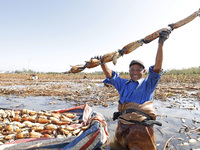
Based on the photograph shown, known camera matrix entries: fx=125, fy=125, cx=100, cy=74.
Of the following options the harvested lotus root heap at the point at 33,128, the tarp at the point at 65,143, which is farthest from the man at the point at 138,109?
the harvested lotus root heap at the point at 33,128

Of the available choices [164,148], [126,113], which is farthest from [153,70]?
[164,148]

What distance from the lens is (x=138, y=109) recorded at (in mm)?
→ 1807

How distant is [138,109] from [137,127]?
0.25 metres

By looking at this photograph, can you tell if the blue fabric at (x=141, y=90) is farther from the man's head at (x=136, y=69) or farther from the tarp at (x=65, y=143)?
the tarp at (x=65, y=143)

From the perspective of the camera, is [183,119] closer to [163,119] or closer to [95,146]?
[163,119]

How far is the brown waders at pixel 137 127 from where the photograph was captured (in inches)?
67.9

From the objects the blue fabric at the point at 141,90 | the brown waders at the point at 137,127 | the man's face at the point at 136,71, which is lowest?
the brown waders at the point at 137,127

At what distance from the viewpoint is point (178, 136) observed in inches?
95.5

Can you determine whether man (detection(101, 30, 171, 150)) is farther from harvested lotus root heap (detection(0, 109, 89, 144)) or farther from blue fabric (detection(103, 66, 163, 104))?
harvested lotus root heap (detection(0, 109, 89, 144))

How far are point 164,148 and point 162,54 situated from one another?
1.50 m

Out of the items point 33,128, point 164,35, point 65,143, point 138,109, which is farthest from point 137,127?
point 33,128

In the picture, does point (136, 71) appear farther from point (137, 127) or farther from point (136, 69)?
point (137, 127)

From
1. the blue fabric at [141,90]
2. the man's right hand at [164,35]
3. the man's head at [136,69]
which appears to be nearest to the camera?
the man's right hand at [164,35]

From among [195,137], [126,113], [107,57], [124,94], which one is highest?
[107,57]
